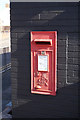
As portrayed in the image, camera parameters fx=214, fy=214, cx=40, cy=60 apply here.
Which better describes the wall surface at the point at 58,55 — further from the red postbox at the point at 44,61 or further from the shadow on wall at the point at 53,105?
the red postbox at the point at 44,61

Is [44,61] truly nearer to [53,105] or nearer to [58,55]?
[58,55]

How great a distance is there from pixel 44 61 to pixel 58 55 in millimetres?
382

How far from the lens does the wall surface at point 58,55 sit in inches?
207

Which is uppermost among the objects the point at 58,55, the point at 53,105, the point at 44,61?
the point at 58,55

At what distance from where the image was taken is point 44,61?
210 inches

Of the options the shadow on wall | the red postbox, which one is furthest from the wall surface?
the red postbox

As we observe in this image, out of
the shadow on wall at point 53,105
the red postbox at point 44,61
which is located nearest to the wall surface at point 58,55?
the shadow on wall at point 53,105

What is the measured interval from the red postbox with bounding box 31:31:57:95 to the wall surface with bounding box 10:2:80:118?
0.40 feet

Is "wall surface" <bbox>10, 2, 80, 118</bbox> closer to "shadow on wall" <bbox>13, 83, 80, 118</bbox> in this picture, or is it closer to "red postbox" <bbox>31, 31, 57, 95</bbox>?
"shadow on wall" <bbox>13, 83, 80, 118</bbox>

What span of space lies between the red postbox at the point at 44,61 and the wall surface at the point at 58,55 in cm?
12

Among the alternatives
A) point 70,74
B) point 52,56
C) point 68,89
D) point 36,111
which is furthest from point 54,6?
point 36,111

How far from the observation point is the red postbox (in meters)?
5.28

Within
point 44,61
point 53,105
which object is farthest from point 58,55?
point 53,105

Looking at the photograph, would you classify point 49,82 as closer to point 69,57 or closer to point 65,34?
point 69,57
